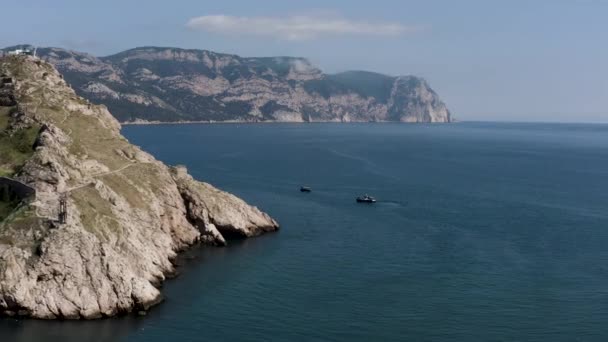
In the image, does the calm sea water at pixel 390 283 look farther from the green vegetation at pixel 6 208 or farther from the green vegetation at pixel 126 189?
the green vegetation at pixel 6 208

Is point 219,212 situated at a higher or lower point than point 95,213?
lower

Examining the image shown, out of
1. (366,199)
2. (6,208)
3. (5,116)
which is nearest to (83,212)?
(6,208)

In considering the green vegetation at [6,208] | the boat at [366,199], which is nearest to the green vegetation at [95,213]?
the green vegetation at [6,208]

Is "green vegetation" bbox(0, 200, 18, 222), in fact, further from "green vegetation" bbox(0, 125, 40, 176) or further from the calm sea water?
the calm sea water

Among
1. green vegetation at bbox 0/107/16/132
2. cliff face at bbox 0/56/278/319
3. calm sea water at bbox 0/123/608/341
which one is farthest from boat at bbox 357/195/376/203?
green vegetation at bbox 0/107/16/132

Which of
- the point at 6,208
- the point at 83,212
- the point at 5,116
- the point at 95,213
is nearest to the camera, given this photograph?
the point at 83,212

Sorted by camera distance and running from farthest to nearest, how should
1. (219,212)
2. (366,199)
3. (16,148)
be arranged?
(366,199), (219,212), (16,148)

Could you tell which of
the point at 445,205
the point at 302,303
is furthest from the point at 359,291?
the point at 445,205

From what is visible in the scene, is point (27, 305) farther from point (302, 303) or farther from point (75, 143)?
point (75, 143)

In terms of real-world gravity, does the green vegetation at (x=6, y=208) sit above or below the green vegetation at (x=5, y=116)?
below

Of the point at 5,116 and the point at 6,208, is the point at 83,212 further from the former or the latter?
the point at 5,116
